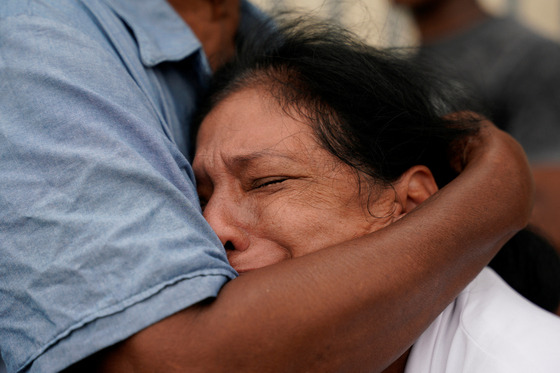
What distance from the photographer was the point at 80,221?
1.00 metres

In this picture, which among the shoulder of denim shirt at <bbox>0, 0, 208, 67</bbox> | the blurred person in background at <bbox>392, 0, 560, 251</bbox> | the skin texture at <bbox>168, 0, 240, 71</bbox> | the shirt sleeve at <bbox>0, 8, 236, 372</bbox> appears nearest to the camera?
the shirt sleeve at <bbox>0, 8, 236, 372</bbox>

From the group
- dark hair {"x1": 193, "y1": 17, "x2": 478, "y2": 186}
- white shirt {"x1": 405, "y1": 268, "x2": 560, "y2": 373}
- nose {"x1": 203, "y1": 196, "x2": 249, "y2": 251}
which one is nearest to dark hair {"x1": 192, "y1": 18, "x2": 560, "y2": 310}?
dark hair {"x1": 193, "y1": 17, "x2": 478, "y2": 186}

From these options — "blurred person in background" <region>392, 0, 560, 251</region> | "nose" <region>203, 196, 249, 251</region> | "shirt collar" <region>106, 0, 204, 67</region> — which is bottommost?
"blurred person in background" <region>392, 0, 560, 251</region>

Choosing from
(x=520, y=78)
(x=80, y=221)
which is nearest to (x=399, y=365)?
(x=80, y=221)

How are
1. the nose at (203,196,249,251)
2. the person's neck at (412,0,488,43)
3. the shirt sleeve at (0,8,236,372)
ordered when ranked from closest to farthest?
the shirt sleeve at (0,8,236,372), the nose at (203,196,249,251), the person's neck at (412,0,488,43)

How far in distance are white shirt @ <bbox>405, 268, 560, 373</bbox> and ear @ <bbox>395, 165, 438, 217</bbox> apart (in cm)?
30

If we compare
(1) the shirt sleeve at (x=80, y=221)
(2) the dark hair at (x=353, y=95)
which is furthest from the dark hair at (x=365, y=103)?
(1) the shirt sleeve at (x=80, y=221)

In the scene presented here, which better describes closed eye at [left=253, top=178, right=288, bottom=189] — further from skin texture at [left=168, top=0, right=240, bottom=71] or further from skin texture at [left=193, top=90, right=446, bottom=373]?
skin texture at [left=168, top=0, right=240, bottom=71]

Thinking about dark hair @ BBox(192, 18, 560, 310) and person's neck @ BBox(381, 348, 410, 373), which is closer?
person's neck @ BBox(381, 348, 410, 373)

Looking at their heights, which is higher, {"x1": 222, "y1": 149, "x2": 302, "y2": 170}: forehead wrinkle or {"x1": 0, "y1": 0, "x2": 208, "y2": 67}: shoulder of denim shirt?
{"x1": 0, "y1": 0, "x2": 208, "y2": 67}: shoulder of denim shirt

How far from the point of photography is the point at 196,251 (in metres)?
1.02

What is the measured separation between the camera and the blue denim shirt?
961mm

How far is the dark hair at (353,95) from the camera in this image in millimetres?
1590

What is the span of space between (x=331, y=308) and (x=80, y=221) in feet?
1.64
